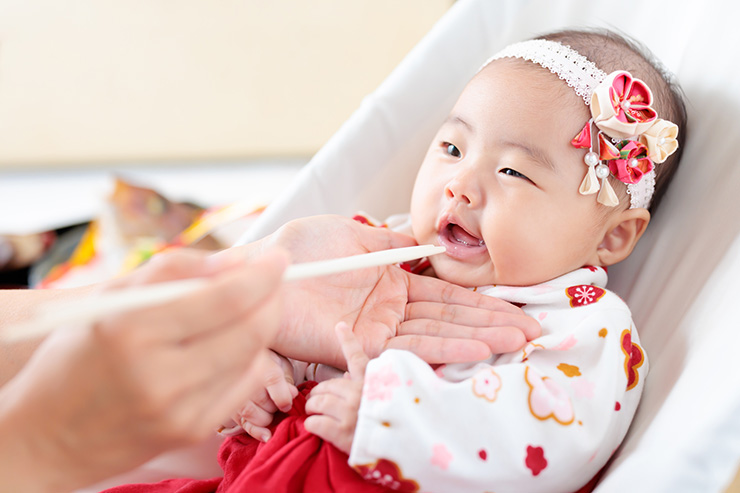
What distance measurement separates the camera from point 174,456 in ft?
2.95

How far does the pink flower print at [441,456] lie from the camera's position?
66cm

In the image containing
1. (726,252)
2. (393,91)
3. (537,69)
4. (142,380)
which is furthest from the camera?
(393,91)

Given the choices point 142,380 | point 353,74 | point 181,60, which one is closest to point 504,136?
point 142,380

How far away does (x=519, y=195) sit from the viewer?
33.4 inches

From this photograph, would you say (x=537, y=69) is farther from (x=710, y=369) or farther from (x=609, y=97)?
(x=710, y=369)

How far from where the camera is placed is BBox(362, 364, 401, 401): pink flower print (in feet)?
2.23

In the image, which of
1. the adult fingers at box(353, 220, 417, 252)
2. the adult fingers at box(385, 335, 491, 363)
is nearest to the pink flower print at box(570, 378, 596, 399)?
the adult fingers at box(385, 335, 491, 363)

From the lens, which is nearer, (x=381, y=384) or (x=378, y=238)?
(x=381, y=384)

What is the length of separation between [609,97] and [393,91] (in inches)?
16.7

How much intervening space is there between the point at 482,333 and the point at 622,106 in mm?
360

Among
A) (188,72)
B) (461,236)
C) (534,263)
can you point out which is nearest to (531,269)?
(534,263)

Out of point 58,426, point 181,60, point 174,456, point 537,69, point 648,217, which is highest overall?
point 537,69

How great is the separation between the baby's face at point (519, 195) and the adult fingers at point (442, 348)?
14 centimetres

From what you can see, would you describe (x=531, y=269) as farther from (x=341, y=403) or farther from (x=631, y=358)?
(x=341, y=403)
